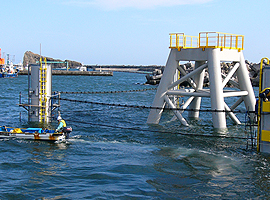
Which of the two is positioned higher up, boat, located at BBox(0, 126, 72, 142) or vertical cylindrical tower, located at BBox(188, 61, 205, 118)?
vertical cylindrical tower, located at BBox(188, 61, 205, 118)

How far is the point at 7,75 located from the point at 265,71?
106 m

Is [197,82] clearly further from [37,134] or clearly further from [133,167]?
[37,134]

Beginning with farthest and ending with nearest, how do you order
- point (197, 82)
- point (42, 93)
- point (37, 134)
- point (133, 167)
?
point (197, 82) < point (42, 93) < point (37, 134) < point (133, 167)

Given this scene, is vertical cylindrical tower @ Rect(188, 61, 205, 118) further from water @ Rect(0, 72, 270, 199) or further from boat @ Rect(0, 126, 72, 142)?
boat @ Rect(0, 126, 72, 142)

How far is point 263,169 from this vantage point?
17688 mm

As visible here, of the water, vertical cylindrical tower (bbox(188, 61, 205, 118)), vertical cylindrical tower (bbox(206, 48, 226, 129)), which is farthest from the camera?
vertical cylindrical tower (bbox(188, 61, 205, 118))

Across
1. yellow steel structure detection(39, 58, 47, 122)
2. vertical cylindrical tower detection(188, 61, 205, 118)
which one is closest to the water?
yellow steel structure detection(39, 58, 47, 122)

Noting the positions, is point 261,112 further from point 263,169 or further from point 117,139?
point 117,139

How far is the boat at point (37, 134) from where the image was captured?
22094 mm

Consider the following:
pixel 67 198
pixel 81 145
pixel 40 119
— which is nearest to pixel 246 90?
pixel 81 145

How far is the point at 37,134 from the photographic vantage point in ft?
73.3

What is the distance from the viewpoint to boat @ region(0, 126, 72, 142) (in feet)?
72.5

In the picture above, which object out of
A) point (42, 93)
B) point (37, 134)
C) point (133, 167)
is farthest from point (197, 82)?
point (37, 134)

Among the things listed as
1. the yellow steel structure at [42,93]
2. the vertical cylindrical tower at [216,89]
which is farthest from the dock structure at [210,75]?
the yellow steel structure at [42,93]
